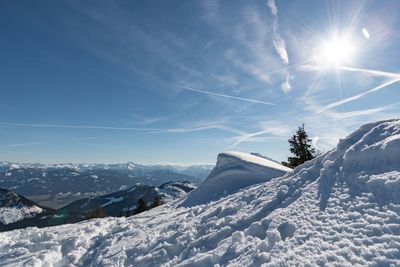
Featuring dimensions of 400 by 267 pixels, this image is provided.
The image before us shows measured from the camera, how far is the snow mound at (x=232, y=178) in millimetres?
15211

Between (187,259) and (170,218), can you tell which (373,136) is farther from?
(170,218)

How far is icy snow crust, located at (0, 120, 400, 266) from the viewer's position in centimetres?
566

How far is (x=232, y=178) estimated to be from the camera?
1622 centimetres

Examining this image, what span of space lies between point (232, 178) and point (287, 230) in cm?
926

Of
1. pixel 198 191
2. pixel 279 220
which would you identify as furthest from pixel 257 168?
pixel 279 220

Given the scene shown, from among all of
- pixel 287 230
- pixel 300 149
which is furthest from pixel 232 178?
pixel 300 149

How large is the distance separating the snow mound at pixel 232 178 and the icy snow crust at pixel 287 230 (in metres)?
2.99

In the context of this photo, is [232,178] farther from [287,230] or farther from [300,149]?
[300,149]

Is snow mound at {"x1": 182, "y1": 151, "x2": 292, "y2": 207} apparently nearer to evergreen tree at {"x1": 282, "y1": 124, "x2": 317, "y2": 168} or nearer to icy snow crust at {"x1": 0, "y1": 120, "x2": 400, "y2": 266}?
icy snow crust at {"x1": 0, "y1": 120, "x2": 400, "y2": 266}

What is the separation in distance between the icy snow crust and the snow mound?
2994 mm

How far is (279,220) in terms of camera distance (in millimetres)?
7582

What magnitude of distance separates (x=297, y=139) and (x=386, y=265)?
45.1m

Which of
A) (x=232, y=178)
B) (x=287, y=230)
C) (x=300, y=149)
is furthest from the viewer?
(x=300, y=149)

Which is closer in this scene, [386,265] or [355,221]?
[386,265]
